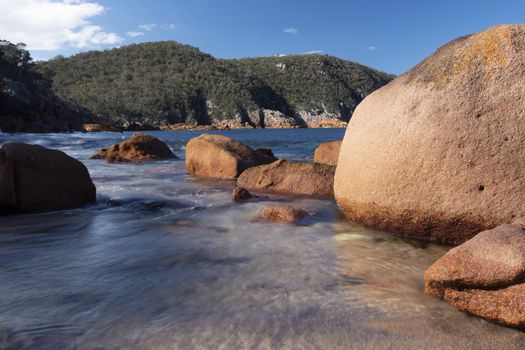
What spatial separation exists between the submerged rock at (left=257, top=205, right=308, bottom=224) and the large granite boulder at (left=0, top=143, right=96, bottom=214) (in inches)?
103

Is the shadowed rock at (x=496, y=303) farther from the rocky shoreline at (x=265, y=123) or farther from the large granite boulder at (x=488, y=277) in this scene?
the rocky shoreline at (x=265, y=123)

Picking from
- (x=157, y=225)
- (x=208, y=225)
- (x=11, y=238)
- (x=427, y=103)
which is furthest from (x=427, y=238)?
(x=11, y=238)

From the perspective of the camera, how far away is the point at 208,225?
180 inches

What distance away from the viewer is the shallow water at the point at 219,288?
2.13m

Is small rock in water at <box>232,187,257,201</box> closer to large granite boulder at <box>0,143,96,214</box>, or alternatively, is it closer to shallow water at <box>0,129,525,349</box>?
shallow water at <box>0,129,525,349</box>

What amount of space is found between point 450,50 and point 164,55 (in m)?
98.4

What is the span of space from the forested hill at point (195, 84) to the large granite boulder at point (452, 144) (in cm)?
7416

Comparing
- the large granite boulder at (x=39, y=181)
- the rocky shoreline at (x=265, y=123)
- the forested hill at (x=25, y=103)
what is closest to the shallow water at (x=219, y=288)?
the large granite boulder at (x=39, y=181)

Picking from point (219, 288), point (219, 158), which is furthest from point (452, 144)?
point (219, 158)

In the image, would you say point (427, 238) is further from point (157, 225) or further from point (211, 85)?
point (211, 85)

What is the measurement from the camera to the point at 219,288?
9.04 ft

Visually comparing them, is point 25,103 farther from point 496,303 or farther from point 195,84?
point 195,84

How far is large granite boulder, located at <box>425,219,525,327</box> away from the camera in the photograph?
2.25 m

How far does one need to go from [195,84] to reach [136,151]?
78624 millimetres
